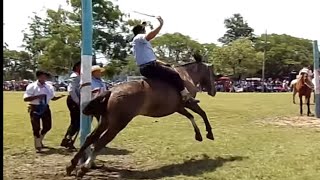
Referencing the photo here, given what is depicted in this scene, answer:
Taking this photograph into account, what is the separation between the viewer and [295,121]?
17.2m

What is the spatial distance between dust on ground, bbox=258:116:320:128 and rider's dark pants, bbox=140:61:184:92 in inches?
289

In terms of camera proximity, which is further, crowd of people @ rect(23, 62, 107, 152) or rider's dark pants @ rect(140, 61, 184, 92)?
crowd of people @ rect(23, 62, 107, 152)

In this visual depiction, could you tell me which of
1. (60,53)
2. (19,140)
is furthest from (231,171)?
(60,53)

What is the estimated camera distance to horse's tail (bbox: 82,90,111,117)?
864cm

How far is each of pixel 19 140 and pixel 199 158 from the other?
5.24m

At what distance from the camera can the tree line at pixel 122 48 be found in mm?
63750

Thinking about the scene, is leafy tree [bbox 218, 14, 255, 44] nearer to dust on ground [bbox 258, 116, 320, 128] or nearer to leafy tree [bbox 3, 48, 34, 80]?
leafy tree [bbox 3, 48, 34, 80]

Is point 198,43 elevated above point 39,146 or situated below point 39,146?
above

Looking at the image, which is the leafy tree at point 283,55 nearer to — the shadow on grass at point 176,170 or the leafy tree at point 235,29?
the leafy tree at point 235,29

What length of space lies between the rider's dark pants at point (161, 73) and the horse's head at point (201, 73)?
1.43 metres

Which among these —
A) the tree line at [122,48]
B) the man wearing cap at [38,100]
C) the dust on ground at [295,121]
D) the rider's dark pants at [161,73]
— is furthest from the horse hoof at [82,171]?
the tree line at [122,48]

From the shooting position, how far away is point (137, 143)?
12.3 m

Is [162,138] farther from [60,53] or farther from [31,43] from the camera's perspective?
[31,43]

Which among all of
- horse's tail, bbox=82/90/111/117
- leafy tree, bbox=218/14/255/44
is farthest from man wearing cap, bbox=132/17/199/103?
leafy tree, bbox=218/14/255/44
